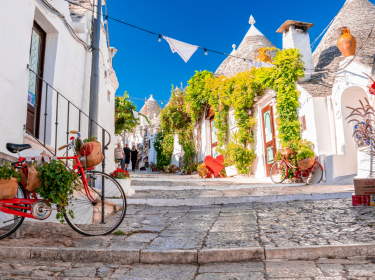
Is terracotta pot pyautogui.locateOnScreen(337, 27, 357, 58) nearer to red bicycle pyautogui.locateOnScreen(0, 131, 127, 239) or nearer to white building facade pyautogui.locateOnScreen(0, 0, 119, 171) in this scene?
white building facade pyautogui.locateOnScreen(0, 0, 119, 171)

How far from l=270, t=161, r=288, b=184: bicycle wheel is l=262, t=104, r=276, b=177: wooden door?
1188 mm

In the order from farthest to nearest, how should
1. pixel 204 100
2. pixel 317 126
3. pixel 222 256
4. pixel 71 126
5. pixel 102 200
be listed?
pixel 204 100, pixel 317 126, pixel 71 126, pixel 102 200, pixel 222 256

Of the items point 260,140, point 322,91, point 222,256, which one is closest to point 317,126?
point 322,91

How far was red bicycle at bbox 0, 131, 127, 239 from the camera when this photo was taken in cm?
344

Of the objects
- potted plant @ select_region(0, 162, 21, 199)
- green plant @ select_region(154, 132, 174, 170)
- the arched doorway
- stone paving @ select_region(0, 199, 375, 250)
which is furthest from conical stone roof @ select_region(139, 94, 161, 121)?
potted plant @ select_region(0, 162, 21, 199)

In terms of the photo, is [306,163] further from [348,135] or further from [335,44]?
[335,44]

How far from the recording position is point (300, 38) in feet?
37.3

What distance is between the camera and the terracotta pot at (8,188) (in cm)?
327

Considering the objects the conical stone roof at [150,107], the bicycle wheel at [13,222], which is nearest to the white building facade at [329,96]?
the bicycle wheel at [13,222]

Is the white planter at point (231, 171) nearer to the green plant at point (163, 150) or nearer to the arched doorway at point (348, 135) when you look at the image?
the arched doorway at point (348, 135)

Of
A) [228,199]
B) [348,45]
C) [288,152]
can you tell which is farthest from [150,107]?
[228,199]

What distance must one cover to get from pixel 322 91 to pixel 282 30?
10.6 feet

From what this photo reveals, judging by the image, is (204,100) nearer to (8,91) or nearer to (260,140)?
(260,140)

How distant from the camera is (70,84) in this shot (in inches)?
264
